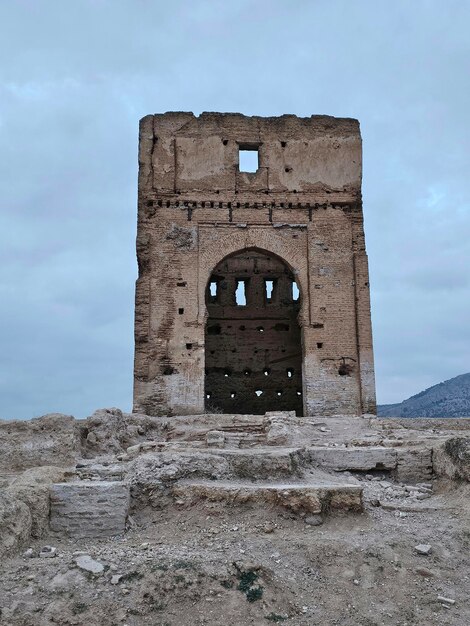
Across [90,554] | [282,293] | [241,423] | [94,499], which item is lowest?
[90,554]

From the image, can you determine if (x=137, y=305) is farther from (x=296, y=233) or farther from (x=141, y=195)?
(x=296, y=233)

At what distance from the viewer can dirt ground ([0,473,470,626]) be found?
16.2ft

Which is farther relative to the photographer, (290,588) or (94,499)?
(94,499)

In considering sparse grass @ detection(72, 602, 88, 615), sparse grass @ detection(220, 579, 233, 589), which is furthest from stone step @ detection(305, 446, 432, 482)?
sparse grass @ detection(72, 602, 88, 615)

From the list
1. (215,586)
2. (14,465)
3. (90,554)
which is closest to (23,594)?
(90,554)

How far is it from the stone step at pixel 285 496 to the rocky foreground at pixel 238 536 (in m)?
0.01

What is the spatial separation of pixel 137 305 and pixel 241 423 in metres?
4.91

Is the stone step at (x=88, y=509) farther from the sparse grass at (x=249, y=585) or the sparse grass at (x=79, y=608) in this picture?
the sparse grass at (x=249, y=585)

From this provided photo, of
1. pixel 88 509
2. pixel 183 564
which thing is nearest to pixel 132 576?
pixel 183 564

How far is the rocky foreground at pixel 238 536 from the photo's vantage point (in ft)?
16.5

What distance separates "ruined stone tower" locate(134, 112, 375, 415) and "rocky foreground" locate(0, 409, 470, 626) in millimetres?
6369

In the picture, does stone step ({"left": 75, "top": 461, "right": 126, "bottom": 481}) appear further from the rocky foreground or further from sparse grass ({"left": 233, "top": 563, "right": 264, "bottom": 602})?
sparse grass ({"left": 233, "top": 563, "right": 264, "bottom": 602})

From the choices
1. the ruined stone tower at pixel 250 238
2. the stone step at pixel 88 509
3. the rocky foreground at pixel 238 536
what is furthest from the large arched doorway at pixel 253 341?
the stone step at pixel 88 509

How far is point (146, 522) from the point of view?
6.56m
